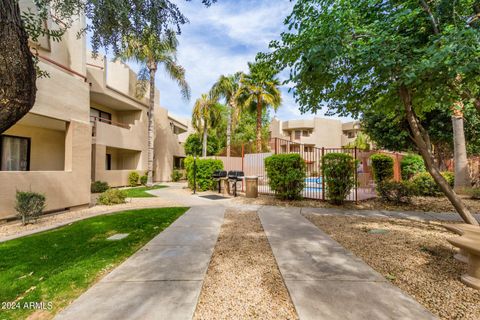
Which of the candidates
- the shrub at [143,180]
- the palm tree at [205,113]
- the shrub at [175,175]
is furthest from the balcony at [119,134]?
the palm tree at [205,113]

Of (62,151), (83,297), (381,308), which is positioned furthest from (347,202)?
(62,151)

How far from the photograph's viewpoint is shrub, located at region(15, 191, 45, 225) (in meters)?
6.37

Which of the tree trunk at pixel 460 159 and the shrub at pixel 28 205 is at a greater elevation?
the tree trunk at pixel 460 159

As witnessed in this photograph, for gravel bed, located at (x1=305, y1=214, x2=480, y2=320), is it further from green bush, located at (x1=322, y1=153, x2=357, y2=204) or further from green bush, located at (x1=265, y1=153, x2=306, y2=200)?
green bush, located at (x1=265, y1=153, x2=306, y2=200)

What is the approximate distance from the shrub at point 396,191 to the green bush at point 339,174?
1604 millimetres

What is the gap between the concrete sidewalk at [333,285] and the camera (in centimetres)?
240

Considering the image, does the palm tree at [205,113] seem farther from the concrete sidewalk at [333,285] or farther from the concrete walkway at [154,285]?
the concrete sidewalk at [333,285]

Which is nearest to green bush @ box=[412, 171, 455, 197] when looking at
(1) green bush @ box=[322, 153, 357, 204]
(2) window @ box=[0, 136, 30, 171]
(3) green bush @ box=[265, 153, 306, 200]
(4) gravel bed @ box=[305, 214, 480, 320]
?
(1) green bush @ box=[322, 153, 357, 204]

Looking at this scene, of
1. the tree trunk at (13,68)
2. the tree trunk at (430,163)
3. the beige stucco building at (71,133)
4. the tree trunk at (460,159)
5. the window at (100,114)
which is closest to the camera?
the tree trunk at (13,68)

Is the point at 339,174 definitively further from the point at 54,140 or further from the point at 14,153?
the point at 14,153

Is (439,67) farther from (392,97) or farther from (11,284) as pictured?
(11,284)

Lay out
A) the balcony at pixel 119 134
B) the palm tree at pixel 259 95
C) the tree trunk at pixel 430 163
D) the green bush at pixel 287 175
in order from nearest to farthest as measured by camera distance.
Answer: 1. the tree trunk at pixel 430 163
2. the green bush at pixel 287 175
3. the balcony at pixel 119 134
4. the palm tree at pixel 259 95

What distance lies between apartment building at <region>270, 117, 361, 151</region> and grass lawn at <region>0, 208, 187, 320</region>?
3397 cm

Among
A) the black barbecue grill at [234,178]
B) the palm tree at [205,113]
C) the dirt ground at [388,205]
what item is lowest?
the dirt ground at [388,205]
